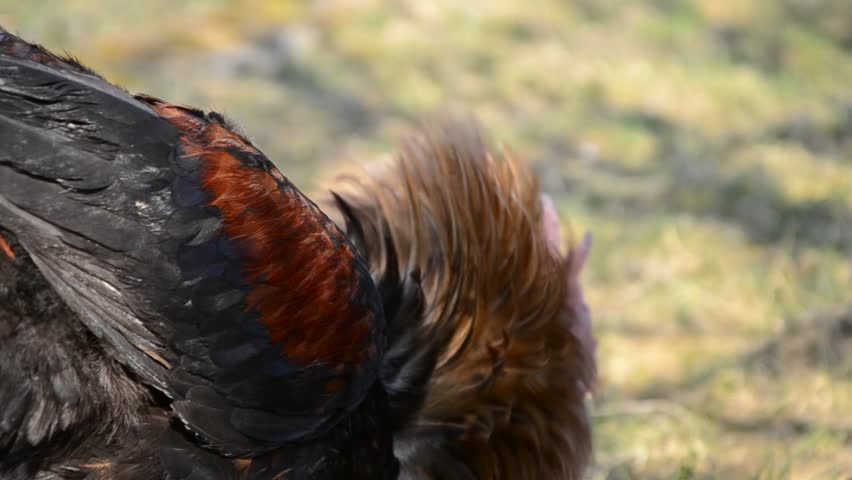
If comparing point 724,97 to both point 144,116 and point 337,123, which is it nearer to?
→ point 337,123

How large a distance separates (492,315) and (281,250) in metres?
0.93

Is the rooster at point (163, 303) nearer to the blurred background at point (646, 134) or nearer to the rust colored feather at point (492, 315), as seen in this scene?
the rust colored feather at point (492, 315)

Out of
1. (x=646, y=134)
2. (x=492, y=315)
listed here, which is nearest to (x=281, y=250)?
(x=492, y=315)

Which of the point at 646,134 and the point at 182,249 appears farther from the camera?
the point at 646,134

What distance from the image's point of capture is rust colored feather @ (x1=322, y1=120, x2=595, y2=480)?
304 centimetres

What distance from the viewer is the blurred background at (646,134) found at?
4.40 meters

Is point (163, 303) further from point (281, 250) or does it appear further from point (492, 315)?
point (492, 315)

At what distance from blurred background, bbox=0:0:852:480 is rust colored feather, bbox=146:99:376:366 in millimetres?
1366

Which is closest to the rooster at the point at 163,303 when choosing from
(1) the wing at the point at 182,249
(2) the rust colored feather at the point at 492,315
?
(1) the wing at the point at 182,249

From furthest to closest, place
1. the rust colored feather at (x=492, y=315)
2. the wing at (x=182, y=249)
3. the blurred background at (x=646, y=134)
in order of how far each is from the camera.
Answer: the blurred background at (x=646, y=134) < the rust colored feather at (x=492, y=315) < the wing at (x=182, y=249)

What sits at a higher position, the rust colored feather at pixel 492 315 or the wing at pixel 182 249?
the wing at pixel 182 249

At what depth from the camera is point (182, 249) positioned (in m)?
2.20

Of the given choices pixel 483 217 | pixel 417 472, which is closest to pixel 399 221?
pixel 483 217

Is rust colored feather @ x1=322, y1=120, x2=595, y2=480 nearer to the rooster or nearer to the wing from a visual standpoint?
the rooster
